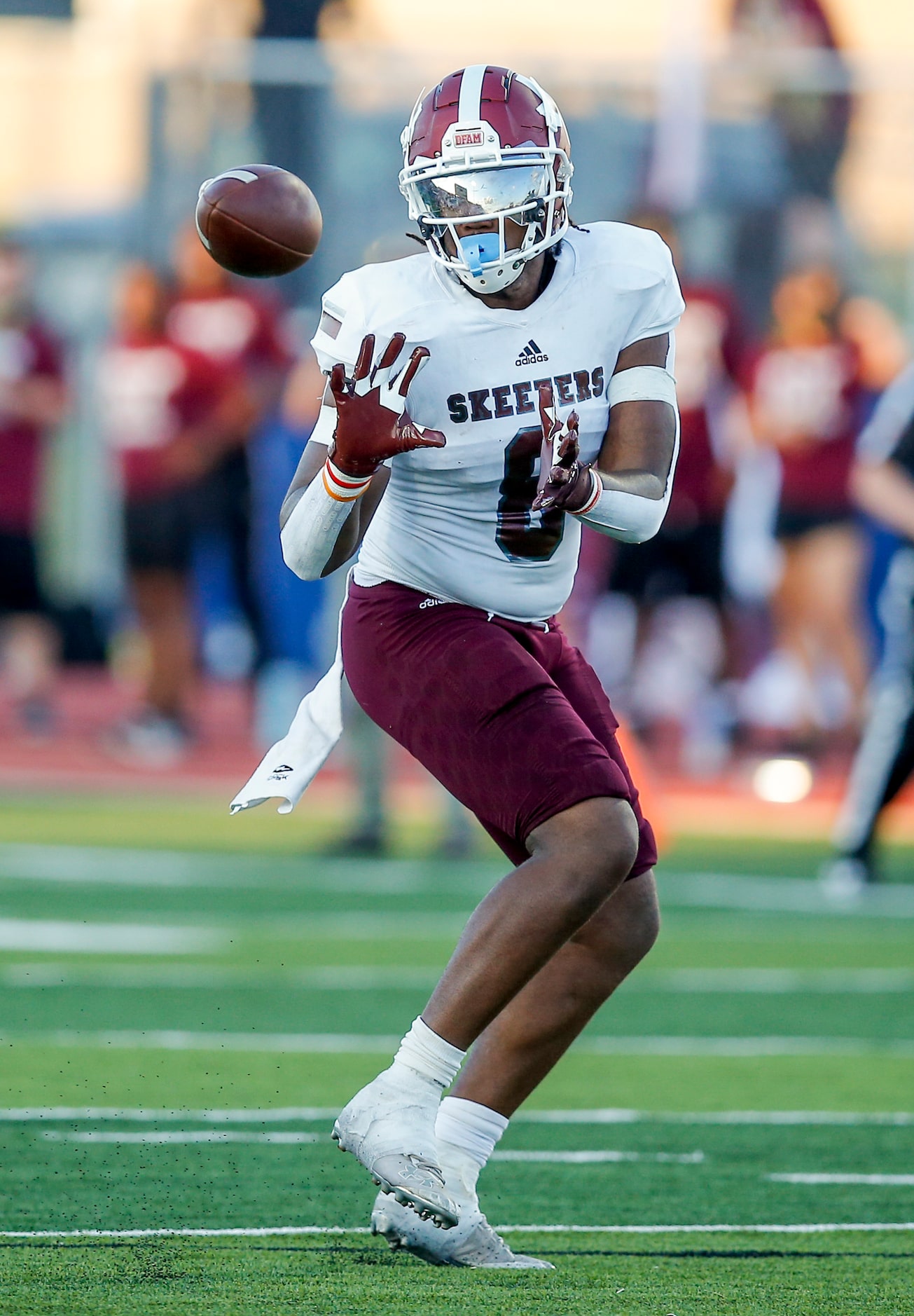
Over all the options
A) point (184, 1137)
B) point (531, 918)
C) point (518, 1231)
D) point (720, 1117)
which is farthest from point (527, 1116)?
point (531, 918)

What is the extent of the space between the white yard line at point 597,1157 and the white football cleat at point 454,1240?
83 centimetres

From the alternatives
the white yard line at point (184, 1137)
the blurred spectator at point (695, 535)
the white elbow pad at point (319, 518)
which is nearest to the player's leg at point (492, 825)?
the white elbow pad at point (319, 518)

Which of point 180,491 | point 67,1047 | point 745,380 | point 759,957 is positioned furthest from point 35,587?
point 67,1047

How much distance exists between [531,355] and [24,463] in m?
9.06

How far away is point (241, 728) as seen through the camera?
13570 mm

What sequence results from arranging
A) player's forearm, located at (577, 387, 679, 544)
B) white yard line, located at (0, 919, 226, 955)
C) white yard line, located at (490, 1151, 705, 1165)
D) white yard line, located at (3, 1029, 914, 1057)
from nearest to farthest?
1. player's forearm, located at (577, 387, 679, 544)
2. white yard line, located at (490, 1151, 705, 1165)
3. white yard line, located at (3, 1029, 914, 1057)
4. white yard line, located at (0, 919, 226, 955)

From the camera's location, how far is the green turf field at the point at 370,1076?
12.2 feet

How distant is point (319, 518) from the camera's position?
12.7 feet

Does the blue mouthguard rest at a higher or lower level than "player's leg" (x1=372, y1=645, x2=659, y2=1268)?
higher

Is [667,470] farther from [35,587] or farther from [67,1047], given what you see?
[35,587]

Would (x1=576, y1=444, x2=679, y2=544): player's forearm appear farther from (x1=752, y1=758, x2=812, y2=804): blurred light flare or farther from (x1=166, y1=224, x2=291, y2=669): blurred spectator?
(x1=752, y1=758, x2=812, y2=804): blurred light flare

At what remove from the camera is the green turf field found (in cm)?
371

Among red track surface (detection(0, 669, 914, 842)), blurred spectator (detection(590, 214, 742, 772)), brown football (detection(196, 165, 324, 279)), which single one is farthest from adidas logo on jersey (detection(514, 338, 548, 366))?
blurred spectator (detection(590, 214, 742, 772))

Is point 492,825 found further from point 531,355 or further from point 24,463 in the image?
point 24,463
